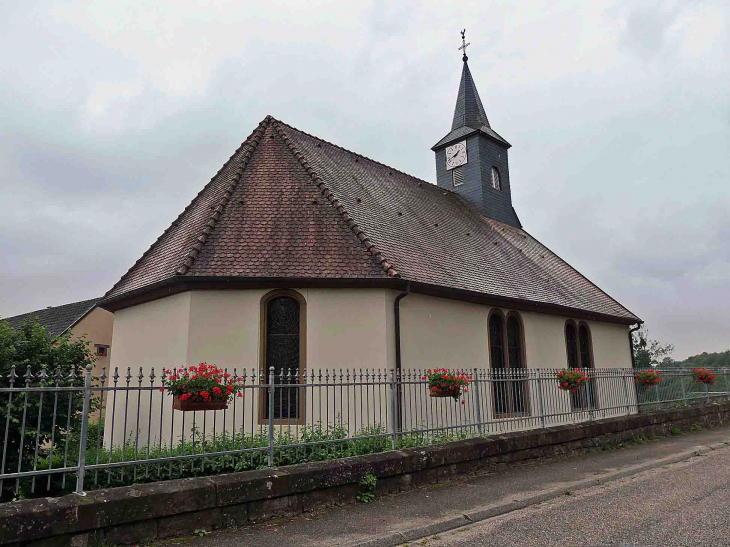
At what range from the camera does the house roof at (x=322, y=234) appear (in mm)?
10695

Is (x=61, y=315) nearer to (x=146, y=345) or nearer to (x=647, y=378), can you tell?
(x=146, y=345)

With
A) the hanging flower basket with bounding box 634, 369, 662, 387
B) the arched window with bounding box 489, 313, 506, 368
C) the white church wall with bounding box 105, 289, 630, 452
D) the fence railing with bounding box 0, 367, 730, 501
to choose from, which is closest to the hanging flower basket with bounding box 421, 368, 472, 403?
the fence railing with bounding box 0, 367, 730, 501

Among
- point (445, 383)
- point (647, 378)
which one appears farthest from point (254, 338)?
point (647, 378)

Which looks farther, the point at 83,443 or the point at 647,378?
the point at 647,378

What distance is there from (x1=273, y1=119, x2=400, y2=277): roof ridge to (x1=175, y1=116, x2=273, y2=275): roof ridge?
0.51m

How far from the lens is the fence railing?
18.6 feet

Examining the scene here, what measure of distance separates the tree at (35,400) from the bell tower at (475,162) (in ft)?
54.7

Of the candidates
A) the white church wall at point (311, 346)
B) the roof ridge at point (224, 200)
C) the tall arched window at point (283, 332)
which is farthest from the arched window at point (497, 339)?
the roof ridge at point (224, 200)

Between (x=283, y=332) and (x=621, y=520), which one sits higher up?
(x=283, y=332)

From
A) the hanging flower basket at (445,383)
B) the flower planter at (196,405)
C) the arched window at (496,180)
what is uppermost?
the arched window at (496,180)

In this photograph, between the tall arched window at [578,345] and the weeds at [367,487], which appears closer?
the weeds at [367,487]

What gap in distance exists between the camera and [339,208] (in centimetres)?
1210

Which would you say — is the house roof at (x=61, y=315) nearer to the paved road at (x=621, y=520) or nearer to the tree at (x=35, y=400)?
the tree at (x=35, y=400)

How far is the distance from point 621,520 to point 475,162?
18.2m
